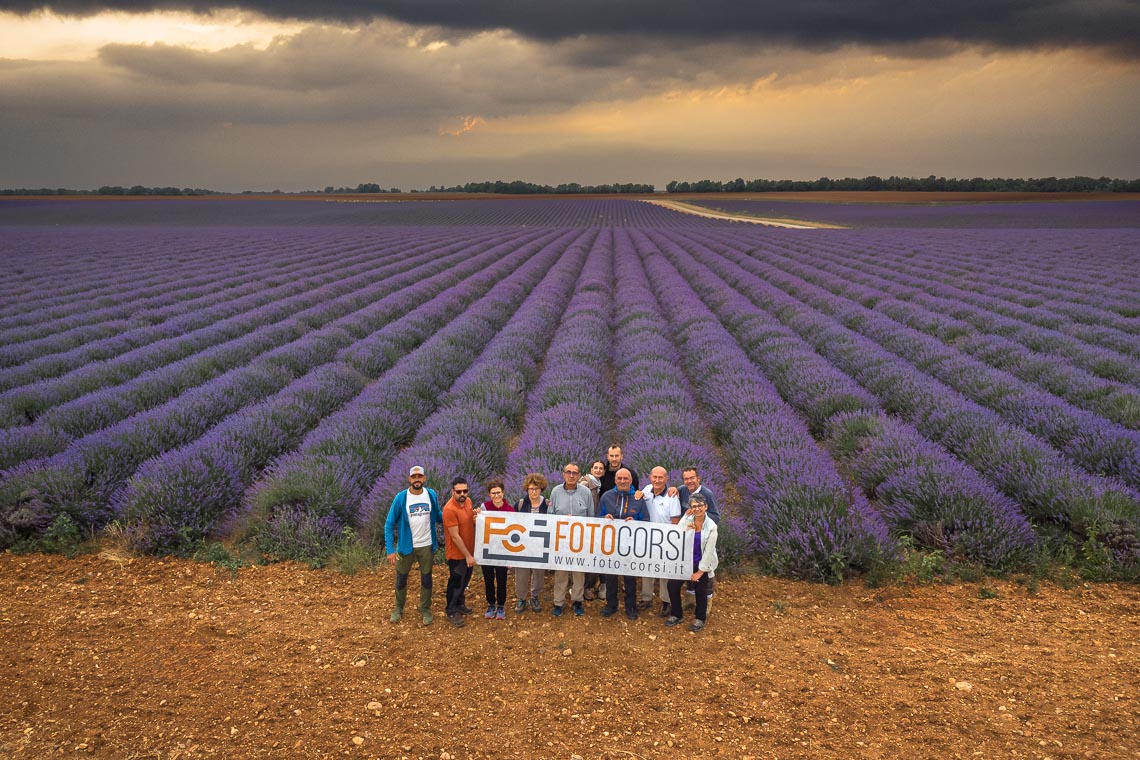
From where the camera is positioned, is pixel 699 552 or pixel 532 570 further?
pixel 532 570

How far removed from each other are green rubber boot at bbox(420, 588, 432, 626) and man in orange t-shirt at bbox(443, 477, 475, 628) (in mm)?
113

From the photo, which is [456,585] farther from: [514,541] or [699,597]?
[699,597]

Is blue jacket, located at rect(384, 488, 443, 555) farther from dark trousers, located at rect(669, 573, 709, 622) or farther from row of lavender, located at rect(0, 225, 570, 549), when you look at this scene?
row of lavender, located at rect(0, 225, 570, 549)

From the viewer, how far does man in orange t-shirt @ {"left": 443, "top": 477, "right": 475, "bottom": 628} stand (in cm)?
360

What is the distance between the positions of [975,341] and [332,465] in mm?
9068

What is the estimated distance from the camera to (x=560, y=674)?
10.3 ft

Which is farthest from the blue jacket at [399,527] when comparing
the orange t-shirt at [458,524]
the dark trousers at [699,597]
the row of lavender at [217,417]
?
the row of lavender at [217,417]

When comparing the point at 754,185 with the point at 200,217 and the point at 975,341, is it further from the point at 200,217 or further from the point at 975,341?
the point at 975,341

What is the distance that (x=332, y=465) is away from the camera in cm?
505

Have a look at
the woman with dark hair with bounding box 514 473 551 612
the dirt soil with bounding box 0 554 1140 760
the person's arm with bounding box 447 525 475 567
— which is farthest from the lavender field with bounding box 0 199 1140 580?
the person's arm with bounding box 447 525 475 567

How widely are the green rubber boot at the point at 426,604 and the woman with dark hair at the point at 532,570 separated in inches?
20.4

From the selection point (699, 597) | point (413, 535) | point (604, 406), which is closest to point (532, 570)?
point (413, 535)

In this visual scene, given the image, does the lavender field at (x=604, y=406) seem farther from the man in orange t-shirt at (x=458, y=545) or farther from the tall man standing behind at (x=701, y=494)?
the man in orange t-shirt at (x=458, y=545)

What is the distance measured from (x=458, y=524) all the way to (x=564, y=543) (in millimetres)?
629
